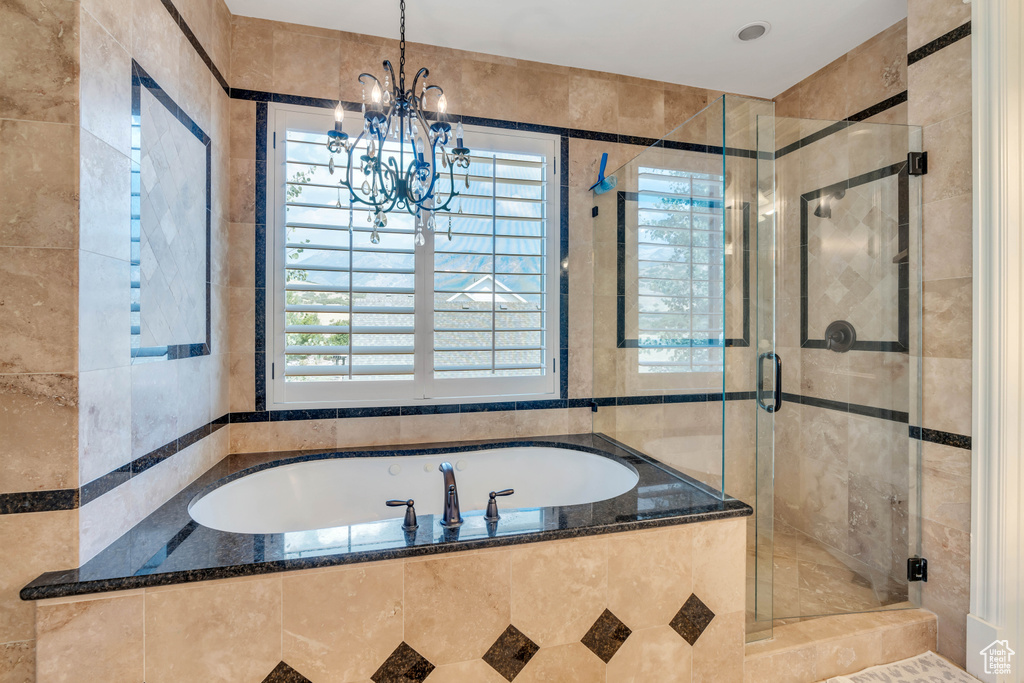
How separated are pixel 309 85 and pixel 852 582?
3165 millimetres

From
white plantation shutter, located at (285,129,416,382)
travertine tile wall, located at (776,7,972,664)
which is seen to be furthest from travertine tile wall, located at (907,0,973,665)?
white plantation shutter, located at (285,129,416,382)

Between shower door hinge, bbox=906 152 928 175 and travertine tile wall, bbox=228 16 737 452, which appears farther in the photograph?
travertine tile wall, bbox=228 16 737 452

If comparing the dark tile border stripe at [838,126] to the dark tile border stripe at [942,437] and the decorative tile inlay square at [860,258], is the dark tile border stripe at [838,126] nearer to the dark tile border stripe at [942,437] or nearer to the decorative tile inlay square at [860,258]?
the decorative tile inlay square at [860,258]

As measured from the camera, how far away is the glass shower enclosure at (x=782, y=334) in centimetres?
163

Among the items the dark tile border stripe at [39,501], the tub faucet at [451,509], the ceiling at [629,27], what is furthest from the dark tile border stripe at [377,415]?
the ceiling at [629,27]

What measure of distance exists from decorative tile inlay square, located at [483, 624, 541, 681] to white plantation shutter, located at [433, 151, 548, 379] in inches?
47.8

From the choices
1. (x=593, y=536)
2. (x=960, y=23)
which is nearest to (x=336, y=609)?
(x=593, y=536)

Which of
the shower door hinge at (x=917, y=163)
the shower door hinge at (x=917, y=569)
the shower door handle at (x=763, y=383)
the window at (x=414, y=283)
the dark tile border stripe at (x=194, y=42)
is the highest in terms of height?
the dark tile border stripe at (x=194, y=42)

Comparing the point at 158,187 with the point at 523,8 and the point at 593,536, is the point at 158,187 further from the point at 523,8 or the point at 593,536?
the point at 593,536

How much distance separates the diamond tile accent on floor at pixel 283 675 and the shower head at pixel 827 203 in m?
2.47

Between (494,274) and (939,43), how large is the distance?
1916mm

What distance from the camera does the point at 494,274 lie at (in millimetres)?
2332

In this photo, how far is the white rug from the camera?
1630mm

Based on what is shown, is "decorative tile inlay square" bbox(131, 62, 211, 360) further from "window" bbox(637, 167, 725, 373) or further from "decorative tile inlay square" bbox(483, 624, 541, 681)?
"window" bbox(637, 167, 725, 373)
